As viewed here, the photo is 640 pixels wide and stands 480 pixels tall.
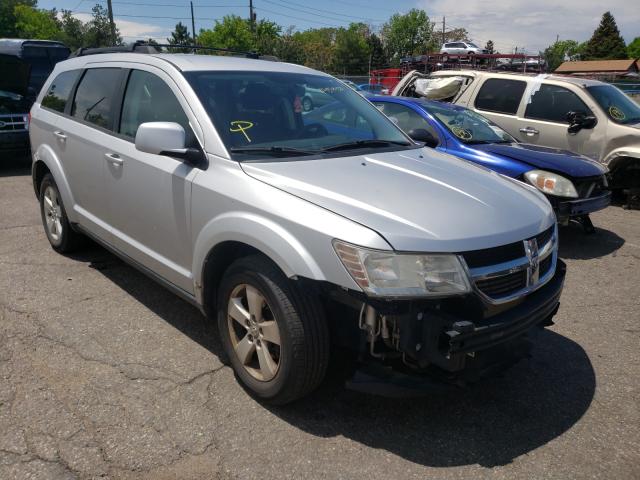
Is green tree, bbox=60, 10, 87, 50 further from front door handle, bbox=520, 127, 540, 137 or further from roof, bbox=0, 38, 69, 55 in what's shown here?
front door handle, bbox=520, 127, 540, 137

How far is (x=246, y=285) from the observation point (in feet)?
9.73

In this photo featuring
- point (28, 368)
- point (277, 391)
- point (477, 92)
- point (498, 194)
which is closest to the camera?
point (277, 391)

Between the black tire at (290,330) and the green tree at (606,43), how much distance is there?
92.5 m

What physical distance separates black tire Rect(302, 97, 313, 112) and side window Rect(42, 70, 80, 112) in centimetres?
226

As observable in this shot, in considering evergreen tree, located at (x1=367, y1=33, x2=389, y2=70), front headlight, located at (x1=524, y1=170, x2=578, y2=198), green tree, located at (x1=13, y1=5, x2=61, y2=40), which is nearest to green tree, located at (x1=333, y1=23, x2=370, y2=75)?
evergreen tree, located at (x1=367, y1=33, x2=389, y2=70)

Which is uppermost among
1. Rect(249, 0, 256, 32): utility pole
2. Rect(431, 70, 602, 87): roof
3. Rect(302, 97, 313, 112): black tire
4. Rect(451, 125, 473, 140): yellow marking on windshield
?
Rect(249, 0, 256, 32): utility pole

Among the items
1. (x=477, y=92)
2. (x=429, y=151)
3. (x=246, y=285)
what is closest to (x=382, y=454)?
(x=246, y=285)

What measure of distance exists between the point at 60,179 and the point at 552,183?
4.86 meters

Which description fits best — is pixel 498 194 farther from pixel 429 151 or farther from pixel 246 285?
pixel 246 285

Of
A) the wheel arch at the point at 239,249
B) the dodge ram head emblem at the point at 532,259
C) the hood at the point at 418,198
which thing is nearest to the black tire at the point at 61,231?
the wheel arch at the point at 239,249

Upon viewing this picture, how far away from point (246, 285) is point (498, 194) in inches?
58.3

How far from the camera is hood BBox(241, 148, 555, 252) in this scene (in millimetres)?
2551

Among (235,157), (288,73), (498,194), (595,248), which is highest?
(288,73)

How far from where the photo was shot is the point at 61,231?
5.20m
